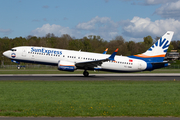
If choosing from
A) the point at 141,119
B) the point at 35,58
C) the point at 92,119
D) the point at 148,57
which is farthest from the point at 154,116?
the point at 148,57

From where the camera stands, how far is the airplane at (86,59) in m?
36.3

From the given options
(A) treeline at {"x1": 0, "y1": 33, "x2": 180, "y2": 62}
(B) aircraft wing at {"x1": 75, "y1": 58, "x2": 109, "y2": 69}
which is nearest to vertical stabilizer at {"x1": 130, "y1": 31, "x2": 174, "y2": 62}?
(B) aircraft wing at {"x1": 75, "y1": 58, "x2": 109, "y2": 69}

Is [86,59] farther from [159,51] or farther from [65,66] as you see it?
[159,51]

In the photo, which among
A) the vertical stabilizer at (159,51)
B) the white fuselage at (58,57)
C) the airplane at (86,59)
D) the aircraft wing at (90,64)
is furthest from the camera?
the vertical stabilizer at (159,51)

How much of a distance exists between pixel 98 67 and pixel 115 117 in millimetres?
26714

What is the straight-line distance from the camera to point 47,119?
10250 millimetres

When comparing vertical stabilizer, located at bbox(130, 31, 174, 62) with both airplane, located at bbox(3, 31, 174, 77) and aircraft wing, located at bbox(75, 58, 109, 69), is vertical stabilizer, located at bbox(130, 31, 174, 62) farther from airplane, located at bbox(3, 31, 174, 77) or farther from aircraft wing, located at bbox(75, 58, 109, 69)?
aircraft wing, located at bbox(75, 58, 109, 69)

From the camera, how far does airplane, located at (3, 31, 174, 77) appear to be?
36.3 meters

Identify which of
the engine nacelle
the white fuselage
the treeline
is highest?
the treeline

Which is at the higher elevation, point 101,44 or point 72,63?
point 101,44

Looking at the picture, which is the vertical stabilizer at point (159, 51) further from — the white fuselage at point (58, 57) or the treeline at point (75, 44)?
the treeline at point (75, 44)

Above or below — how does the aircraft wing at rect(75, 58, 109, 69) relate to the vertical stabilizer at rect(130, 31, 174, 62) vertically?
below

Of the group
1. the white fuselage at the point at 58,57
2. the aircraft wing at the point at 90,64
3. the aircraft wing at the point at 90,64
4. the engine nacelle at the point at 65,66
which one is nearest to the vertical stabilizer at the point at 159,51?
the white fuselage at the point at 58,57

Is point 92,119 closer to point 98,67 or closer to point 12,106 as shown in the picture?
point 12,106
